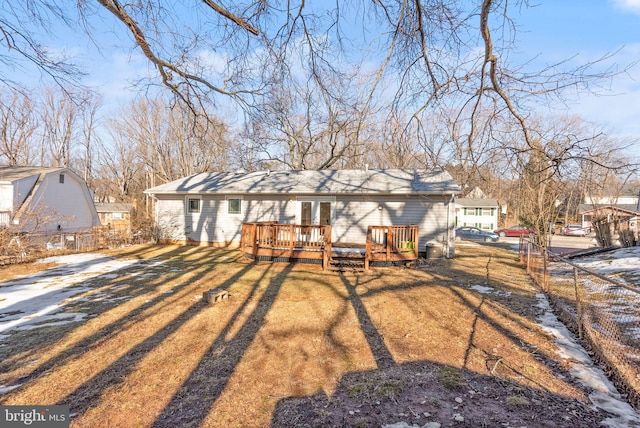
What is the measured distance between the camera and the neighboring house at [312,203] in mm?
11562

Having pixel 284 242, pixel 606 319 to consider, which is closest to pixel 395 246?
pixel 284 242

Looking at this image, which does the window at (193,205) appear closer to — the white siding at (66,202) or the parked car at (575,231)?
→ the white siding at (66,202)

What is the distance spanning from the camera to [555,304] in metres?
5.72

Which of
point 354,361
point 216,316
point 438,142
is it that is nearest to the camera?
point 354,361

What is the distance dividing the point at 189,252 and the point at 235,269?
4.13m

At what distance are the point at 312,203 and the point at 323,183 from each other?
43.3 inches

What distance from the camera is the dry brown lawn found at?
2625mm

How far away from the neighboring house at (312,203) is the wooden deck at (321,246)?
1945mm

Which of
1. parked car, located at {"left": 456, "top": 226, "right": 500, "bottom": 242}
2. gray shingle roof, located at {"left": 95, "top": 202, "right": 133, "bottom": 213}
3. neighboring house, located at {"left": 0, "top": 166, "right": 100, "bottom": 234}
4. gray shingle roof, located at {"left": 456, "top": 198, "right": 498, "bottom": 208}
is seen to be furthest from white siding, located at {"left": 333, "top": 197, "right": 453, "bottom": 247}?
gray shingle roof, located at {"left": 456, "top": 198, "right": 498, "bottom": 208}

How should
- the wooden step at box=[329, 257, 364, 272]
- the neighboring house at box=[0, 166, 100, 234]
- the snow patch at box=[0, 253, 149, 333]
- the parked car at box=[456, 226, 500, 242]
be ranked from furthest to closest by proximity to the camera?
the parked car at box=[456, 226, 500, 242]
the neighboring house at box=[0, 166, 100, 234]
the wooden step at box=[329, 257, 364, 272]
the snow patch at box=[0, 253, 149, 333]

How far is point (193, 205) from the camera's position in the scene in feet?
46.0

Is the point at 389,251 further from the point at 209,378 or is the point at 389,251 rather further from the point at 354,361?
the point at 209,378

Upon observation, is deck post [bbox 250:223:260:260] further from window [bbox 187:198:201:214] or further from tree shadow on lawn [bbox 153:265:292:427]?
window [bbox 187:198:201:214]

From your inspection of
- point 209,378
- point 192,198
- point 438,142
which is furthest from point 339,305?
point 192,198
